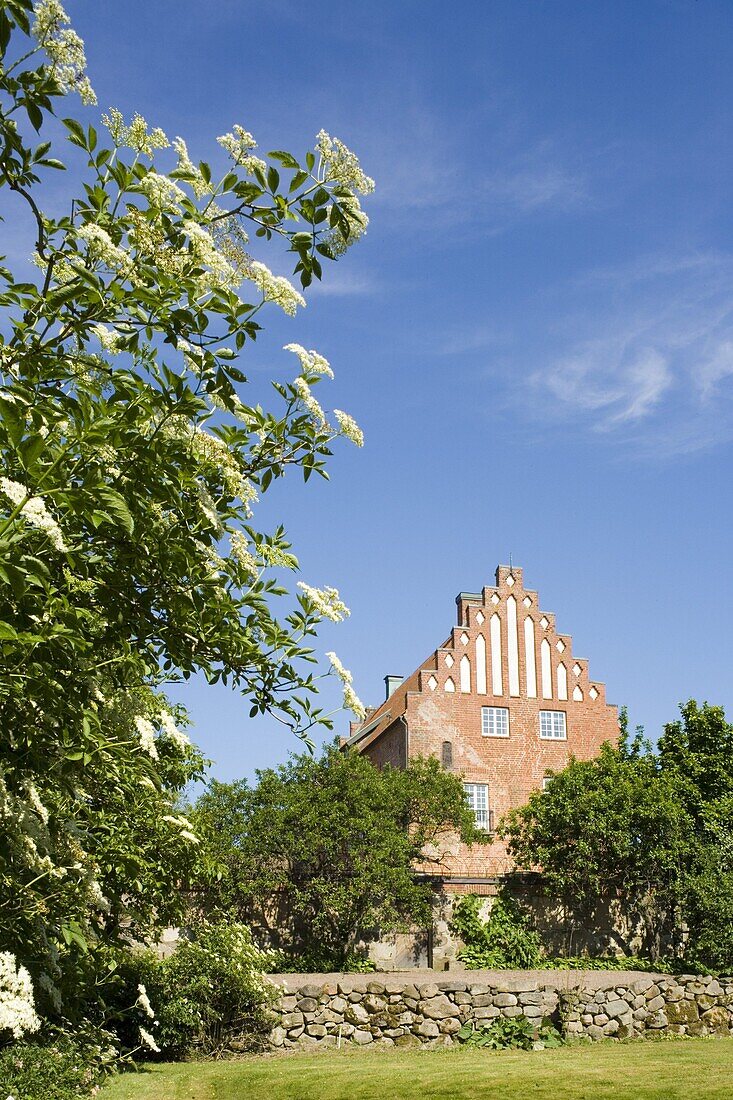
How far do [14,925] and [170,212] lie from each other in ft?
12.1

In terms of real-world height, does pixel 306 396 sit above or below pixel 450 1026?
above

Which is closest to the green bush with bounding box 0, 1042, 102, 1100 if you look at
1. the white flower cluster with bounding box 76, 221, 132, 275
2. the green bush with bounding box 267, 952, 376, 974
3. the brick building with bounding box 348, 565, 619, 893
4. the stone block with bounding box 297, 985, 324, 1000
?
the stone block with bounding box 297, 985, 324, 1000

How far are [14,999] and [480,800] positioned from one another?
29.2 meters

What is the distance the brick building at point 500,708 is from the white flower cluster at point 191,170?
1100 inches

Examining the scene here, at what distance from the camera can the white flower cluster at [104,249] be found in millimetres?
4160

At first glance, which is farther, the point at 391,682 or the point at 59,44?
the point at 391,682

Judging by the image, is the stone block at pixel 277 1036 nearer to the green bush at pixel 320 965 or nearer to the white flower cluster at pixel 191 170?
the green bush at pixel 320 965

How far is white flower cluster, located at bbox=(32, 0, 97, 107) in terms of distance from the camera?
13.0ft

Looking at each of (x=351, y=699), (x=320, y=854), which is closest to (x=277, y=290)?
(x=351, y=699)

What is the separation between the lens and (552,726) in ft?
110

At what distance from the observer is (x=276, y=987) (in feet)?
56.2

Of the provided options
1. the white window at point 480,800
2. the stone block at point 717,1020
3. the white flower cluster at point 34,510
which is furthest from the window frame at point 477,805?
the white flower cluster at point 34,510

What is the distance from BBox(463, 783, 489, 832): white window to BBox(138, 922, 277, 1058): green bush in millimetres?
15401

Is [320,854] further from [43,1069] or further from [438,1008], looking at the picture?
[43,1069]
